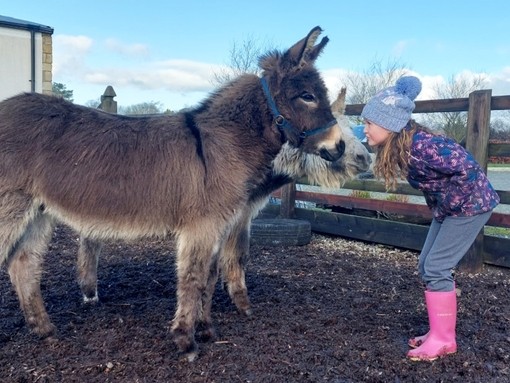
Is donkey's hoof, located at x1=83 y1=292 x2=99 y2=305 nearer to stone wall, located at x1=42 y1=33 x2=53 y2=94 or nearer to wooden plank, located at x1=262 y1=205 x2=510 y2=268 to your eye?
wooden plank, located at x1=262 y1=205 x2=510 y2=268

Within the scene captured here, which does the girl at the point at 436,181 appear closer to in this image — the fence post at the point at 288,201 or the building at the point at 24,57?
the fence post at the point at 288,201

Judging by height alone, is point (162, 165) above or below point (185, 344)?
above

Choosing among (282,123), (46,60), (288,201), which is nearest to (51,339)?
(282,123)

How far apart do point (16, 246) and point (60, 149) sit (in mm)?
816

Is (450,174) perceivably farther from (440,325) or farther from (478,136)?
(478,136)

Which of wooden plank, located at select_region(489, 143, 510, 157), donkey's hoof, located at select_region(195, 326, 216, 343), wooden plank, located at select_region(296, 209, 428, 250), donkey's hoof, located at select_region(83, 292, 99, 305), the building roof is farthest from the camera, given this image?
the building roof

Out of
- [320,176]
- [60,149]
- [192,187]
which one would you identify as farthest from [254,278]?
[60,149]

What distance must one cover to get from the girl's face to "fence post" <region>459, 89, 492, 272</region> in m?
2.78

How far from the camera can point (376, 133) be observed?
11.6 ft

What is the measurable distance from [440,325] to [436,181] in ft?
3.11

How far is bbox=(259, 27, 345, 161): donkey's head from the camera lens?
3.73m

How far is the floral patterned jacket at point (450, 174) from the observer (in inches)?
133

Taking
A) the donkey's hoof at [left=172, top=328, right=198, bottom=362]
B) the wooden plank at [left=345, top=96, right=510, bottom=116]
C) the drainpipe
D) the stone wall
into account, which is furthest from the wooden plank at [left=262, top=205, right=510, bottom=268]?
the stone wall

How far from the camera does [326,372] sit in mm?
3238
